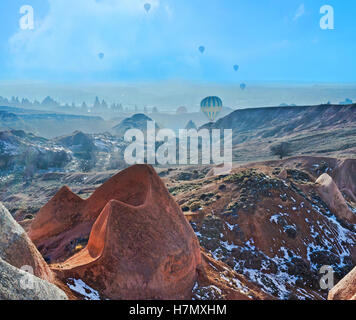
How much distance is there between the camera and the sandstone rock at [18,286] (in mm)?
6225

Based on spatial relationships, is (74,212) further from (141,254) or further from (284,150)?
(284,150)

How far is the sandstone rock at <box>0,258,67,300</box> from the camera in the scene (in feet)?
20.4

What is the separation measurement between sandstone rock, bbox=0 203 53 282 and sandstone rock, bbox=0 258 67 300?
77.6 inches

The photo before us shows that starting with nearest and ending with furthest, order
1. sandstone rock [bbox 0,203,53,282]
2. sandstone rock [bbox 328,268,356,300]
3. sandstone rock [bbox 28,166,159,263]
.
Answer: sandstone rock [bbox 0,203,53,282], sandstone rock [bbox 328,268,356,300], sandstone rock [bbox 28,166,159,263]

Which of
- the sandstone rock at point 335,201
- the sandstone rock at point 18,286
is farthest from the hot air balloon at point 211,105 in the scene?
the sandstone rock at point 18,286

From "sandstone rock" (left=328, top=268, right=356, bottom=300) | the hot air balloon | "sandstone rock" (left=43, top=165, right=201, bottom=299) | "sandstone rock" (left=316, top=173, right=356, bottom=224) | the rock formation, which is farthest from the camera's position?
the hot air balloon

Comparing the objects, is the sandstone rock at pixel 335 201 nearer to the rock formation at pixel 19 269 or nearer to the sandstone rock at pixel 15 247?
the rock formation at pixel 19 269

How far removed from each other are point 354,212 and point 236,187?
1426 centimetres

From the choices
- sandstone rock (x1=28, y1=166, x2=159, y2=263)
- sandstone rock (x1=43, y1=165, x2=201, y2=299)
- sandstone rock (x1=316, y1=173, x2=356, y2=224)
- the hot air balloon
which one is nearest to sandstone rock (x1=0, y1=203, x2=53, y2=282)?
sandstone rock (x1=43, y1=165, x2=201, y2=299)

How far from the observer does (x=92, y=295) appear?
10.6 meters

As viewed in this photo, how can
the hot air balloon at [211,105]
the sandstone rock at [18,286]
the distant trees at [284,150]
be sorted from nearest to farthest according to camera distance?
the sandstone rock at [18,286] → the distant trees at [284,150] → the hot air balloon at [211,105]

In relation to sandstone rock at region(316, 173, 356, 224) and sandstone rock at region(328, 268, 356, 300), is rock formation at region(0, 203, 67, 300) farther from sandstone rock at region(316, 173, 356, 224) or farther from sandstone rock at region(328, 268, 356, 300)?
sandstone rock at region(316, 173, 356, 224)

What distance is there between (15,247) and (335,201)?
30580 mm

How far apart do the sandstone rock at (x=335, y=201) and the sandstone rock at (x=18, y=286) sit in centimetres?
2998
